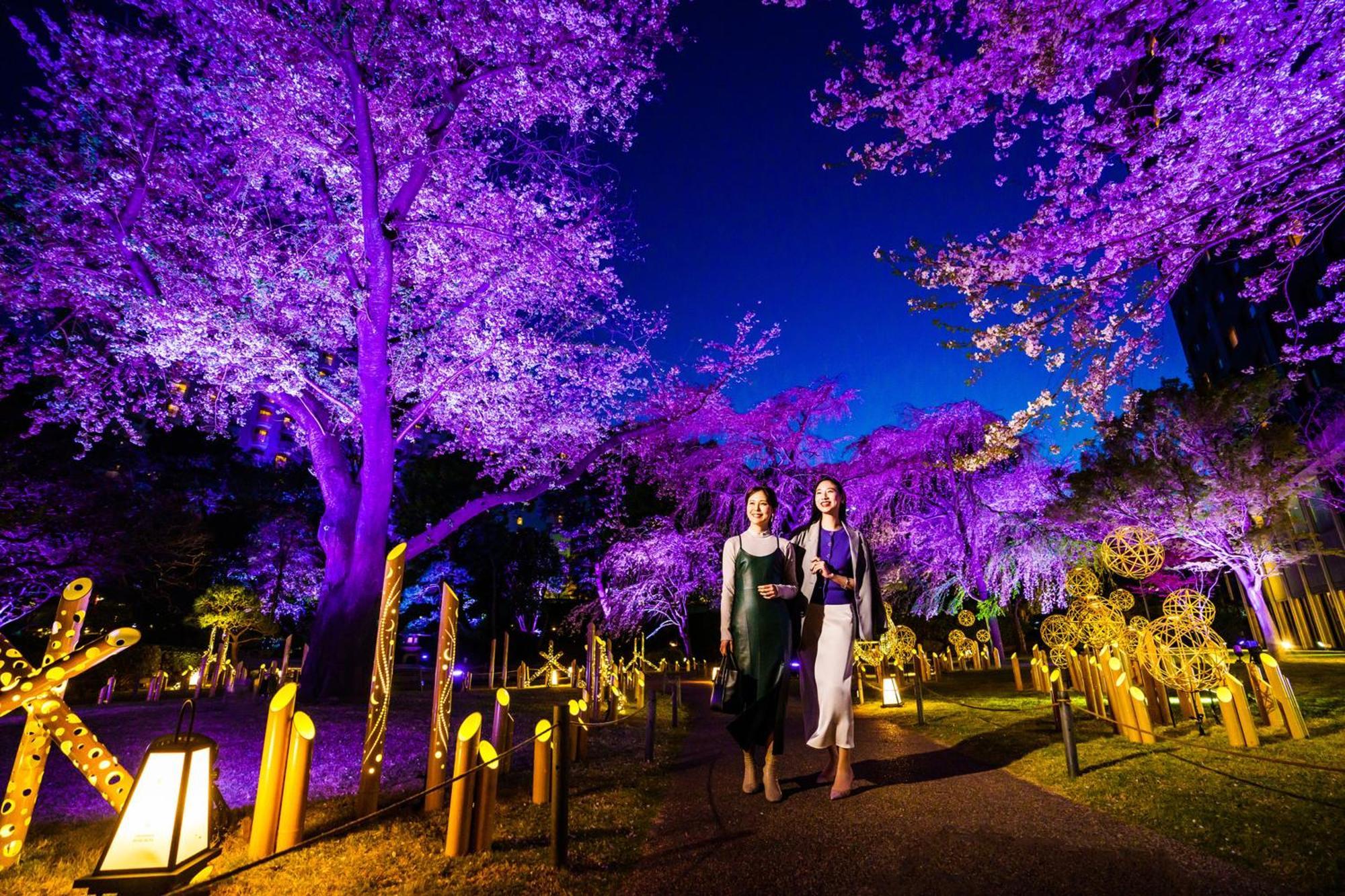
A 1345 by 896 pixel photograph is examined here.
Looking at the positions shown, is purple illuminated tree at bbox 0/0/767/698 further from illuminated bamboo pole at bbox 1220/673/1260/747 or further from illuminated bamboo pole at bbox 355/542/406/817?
illuminated bamboo pole at bbox 1220/673/1260/747

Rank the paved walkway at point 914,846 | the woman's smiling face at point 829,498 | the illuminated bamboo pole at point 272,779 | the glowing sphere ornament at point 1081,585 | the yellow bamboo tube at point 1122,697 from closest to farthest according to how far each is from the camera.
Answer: the paved walkway at point 914,846
the illuminated bamboo pole at point 272,779
the woman's smiling face at point 829,498
the yellow bamboo tube at point 1122,697
the glowing sphere ornament at point 1081,585

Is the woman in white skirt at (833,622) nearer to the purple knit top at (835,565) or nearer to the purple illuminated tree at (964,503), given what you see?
the purple knit top at (835,565)

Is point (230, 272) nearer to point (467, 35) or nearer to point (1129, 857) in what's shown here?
point (467, 35)

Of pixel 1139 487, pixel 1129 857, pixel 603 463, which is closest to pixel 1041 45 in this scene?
pixel 1129 857

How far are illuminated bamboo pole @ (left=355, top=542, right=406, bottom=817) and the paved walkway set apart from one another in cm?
202

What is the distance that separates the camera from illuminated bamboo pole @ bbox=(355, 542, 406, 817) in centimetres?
424

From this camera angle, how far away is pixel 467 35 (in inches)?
415

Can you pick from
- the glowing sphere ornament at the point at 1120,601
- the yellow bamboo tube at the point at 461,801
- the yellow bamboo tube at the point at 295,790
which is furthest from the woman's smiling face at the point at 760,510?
the glowing sphere ornament at the point at 1120,601

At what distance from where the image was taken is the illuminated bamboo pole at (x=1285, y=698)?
588 cm

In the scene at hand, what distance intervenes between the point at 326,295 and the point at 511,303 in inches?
131

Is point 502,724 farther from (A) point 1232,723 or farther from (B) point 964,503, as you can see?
(B) point 964,503

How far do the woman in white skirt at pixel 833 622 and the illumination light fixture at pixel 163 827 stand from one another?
3.79m

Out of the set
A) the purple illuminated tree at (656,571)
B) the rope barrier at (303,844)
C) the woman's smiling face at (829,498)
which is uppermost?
the purple illuminated tree at (656,571)

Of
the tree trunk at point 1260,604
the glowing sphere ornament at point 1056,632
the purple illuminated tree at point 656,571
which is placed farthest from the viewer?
the purple illuminated tree at point 656,571
